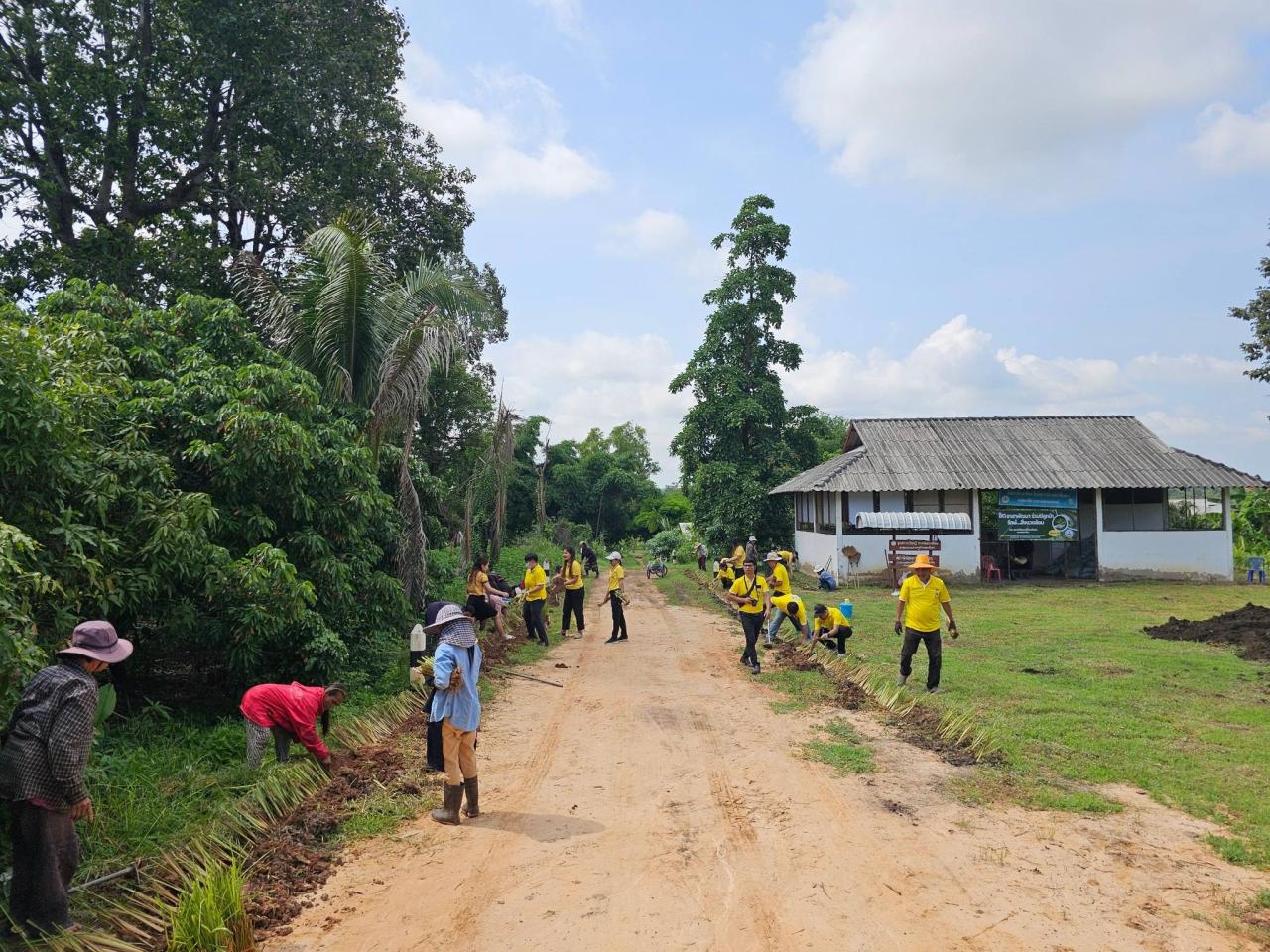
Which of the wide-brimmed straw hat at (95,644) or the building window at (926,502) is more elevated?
the building window at (926,502)

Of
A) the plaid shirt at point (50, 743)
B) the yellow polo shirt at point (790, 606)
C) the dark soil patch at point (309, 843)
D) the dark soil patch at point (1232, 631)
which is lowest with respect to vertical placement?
the dark soil patch at point (309, 843)

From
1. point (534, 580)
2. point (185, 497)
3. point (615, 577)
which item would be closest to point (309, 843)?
point (185, 497)

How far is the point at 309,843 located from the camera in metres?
5.38

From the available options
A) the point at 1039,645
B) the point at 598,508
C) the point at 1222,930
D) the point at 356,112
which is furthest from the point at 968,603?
the point at 598,508

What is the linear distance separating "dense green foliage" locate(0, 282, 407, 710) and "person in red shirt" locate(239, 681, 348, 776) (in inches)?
42.2

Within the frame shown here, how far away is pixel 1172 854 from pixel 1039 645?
27.4 feet

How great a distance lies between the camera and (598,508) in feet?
146

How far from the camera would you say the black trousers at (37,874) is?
13.3ft

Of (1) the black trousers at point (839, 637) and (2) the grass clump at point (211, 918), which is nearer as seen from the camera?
(2) the grass clump at point (211, 918)

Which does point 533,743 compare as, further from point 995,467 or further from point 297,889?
point 995,467

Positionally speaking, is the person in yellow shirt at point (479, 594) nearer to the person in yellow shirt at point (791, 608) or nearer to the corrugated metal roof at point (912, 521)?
the person in yellow shirt at point (791, 608)

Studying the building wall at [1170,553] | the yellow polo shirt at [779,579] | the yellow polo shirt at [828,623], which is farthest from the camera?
the building wall at [1170,553]

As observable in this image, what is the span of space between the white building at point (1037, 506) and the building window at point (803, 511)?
1.32 m

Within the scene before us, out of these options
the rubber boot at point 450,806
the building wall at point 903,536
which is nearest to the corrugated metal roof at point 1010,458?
the building wall at point 903,536
